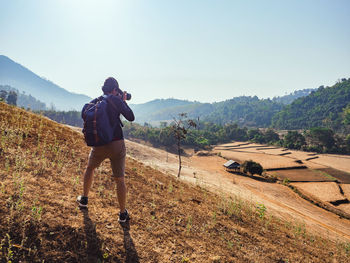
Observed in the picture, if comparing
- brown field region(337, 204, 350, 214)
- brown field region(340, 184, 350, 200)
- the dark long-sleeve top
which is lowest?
brown field region(340, 184, 350, 200)

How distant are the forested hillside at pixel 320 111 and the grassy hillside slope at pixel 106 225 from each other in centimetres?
14363

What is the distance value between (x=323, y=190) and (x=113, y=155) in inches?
1302

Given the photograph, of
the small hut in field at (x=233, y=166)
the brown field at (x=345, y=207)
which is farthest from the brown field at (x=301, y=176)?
the brown field at (x=345, y=207)

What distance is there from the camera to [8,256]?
93.3 inches

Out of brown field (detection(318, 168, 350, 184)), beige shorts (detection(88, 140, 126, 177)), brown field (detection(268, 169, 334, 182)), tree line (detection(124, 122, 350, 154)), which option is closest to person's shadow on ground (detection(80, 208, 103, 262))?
beige shorts (detection(88, 140, 126, 177))

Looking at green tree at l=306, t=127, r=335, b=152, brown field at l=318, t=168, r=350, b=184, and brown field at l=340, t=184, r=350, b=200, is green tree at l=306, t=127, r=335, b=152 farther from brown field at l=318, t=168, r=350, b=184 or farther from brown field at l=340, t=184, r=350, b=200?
brown field at l=340, t=184, r=350, b=200

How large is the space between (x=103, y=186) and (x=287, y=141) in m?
83.2

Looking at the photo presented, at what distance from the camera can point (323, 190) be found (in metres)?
26.7

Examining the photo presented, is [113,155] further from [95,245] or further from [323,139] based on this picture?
[323,139]

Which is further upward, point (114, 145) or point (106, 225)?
point (114, 145)

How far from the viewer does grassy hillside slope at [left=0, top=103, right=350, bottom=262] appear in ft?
9.63

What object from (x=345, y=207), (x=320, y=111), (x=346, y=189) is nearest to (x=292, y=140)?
(x=346, y=189)

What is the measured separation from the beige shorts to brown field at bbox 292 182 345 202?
27.8 metres

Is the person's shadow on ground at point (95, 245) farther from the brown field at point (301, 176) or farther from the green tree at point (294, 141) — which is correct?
the green tree at point (294, 141)
